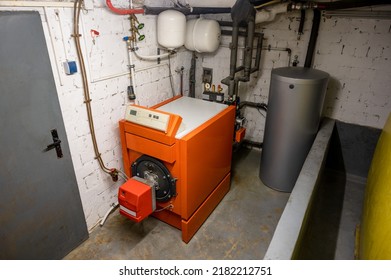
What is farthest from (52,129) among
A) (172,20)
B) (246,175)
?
(246,175)

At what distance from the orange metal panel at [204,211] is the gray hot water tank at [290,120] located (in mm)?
592

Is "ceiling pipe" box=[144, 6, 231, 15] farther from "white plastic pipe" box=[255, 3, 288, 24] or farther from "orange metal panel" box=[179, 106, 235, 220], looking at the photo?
"orange metal panel" box=[179, 106, 235, 220]

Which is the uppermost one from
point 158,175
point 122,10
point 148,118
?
point 122,10

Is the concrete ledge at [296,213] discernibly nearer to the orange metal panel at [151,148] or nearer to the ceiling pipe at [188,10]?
the orange metal panel at [151,148]

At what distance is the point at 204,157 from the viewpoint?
2.21 m

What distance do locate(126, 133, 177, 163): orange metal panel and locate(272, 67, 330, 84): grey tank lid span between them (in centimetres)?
131

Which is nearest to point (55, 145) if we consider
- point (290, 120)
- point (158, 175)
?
point (158, 175)

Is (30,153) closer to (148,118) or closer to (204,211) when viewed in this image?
(148,118)

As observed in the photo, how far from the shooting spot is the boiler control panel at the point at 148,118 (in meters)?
1.93

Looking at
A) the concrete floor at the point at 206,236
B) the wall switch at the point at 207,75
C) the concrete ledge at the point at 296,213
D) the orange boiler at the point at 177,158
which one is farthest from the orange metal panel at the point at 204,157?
the wall switch at the point at 207,75

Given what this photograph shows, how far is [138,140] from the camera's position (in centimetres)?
213

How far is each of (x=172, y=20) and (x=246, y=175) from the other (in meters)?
1.97

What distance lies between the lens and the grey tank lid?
2.37m

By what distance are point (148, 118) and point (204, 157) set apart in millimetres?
588
